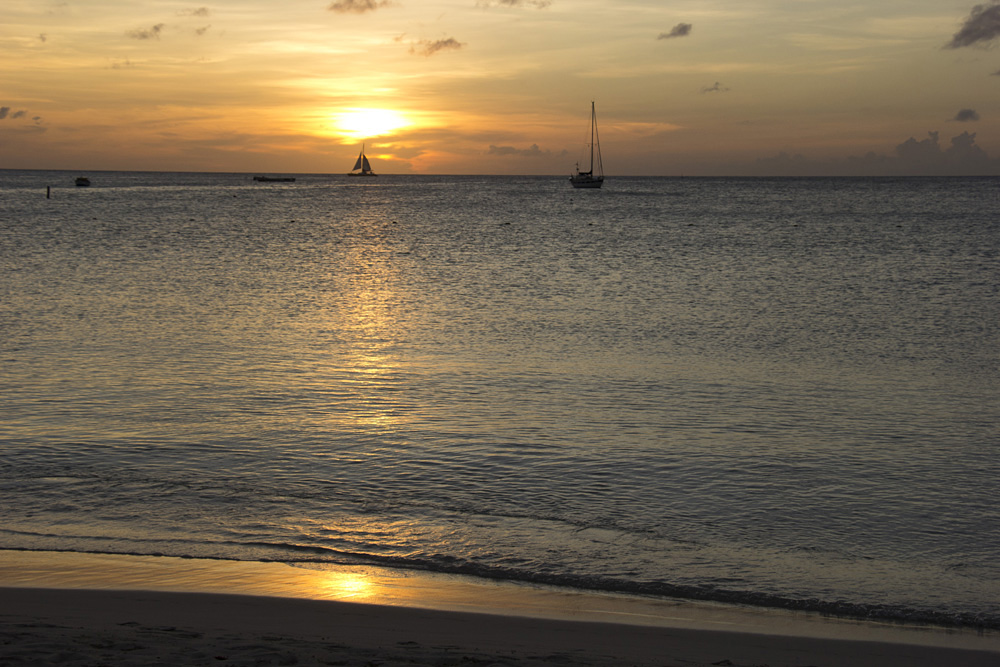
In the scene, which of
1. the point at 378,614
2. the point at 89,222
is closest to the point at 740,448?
the point at 378,614

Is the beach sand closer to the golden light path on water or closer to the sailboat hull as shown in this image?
the golden light path on water

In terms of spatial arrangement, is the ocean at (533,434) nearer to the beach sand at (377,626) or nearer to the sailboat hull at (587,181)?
the beach sand at (377,626)

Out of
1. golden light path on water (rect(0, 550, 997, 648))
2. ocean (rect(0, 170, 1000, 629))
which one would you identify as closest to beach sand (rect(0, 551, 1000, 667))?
golden light path on water (rect(0, 550, 997, 648))

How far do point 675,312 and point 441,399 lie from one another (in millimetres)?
14231

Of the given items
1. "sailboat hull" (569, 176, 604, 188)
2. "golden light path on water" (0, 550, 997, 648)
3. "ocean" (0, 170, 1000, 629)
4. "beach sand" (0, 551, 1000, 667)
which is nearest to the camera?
"beach sand" (0, 551, 1000, 667)

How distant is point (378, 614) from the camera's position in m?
7.22

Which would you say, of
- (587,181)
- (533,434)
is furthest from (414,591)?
(587,181)

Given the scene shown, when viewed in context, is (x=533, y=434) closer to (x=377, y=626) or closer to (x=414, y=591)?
(x=414, y=591)

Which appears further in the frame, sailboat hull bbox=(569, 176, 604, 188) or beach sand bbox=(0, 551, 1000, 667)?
sailboat hull bbox=(569, 176, 604, 188)

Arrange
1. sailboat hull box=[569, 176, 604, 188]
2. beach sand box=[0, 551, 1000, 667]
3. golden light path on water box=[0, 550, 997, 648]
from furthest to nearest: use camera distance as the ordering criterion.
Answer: sailboat hull box=[569, 176, 604, 188]
golden light path on water box=[0, 550, 997, 648]
beach sand box=[0, 551, 1000, 667]

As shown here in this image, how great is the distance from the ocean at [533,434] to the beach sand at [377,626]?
1.33 ft

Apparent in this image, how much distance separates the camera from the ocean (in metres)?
8.86

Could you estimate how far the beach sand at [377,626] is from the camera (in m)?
6.24

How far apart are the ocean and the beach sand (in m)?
0.40
